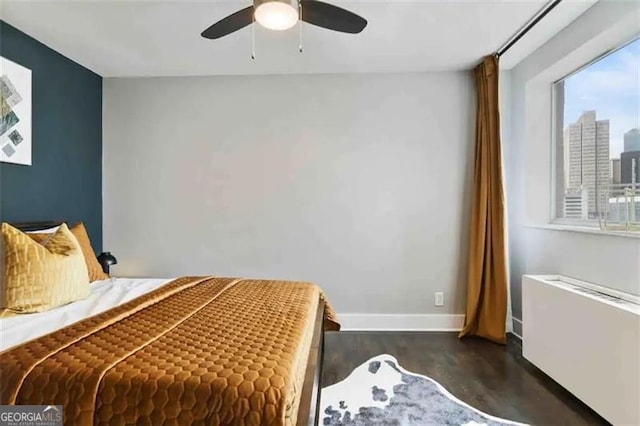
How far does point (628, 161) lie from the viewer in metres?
2.32

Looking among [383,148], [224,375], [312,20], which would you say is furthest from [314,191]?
[224,375]

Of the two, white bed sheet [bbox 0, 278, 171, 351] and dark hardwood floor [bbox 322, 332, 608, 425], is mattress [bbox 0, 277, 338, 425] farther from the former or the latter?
dark hardwood floor [bbox 322, 332, 608, 425]

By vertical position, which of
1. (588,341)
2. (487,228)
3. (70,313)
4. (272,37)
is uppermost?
(272,37)

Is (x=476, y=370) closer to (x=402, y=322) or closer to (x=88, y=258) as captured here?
(x=402, y=322)

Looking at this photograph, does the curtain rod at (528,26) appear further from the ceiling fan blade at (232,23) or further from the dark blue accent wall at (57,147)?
the dark blue accent wall at (57,147)

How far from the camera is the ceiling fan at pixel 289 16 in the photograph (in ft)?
5.78

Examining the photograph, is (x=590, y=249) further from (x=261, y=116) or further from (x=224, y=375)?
(x=261, y=116)

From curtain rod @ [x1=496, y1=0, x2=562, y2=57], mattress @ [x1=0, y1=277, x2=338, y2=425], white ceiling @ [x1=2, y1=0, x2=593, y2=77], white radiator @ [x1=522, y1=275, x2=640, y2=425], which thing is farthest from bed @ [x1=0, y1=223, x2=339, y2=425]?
curtain rod @ [x1=496, y1=0, x2=562, y2=57]

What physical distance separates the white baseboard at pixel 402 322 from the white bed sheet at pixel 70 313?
1.81 metres

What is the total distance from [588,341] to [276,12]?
7.81 feet

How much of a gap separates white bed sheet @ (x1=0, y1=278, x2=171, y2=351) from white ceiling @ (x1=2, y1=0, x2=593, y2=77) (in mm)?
1773

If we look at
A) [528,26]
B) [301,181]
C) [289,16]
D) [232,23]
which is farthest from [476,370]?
[232,23]

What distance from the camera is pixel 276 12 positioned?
5.82 ft

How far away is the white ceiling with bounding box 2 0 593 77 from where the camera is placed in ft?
7.89
